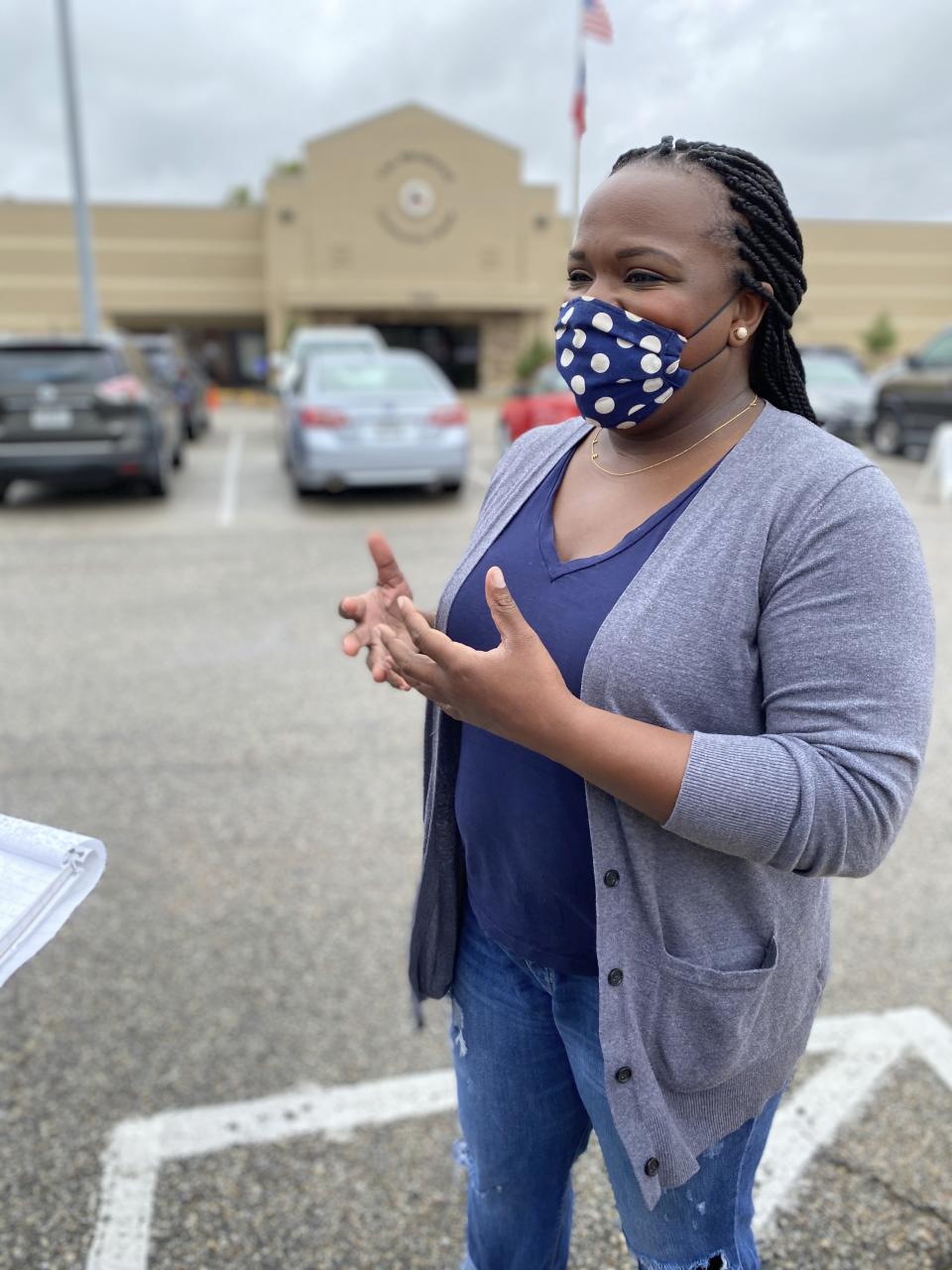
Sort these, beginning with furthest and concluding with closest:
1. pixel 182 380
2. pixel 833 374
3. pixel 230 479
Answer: pixel 182 380 < pixel 833 374 < pixel 230 479

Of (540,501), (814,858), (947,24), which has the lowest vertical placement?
(814,858)

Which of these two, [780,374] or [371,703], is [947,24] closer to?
[780,374]

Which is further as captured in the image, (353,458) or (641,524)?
(353,458)

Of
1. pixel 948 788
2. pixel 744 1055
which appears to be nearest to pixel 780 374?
pixel 744 1055

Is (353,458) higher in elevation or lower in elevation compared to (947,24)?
lower

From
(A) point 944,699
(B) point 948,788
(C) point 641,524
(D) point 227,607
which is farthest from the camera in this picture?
(D) point 227,607

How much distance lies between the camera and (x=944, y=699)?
4.96 metres

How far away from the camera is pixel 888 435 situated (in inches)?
551

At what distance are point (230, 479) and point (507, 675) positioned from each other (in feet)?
38.9

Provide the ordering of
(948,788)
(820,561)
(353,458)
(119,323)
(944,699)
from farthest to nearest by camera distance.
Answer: (119,323)
(353,458)
(944,699)
(948,788)
(820,561)

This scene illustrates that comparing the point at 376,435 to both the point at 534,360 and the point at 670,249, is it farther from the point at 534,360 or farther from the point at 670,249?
the point at 534,360

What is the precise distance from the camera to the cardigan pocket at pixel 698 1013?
4.19 ft

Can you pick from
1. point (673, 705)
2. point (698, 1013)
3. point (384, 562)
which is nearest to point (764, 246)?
point (673, 705)

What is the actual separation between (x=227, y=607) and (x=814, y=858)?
5801 millimetres
